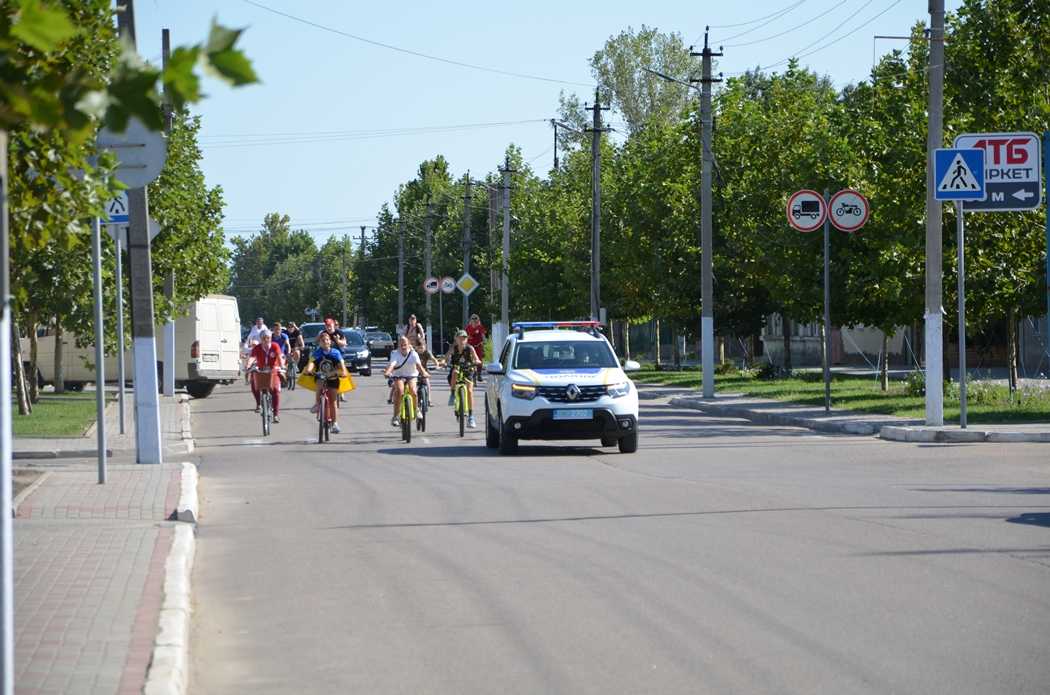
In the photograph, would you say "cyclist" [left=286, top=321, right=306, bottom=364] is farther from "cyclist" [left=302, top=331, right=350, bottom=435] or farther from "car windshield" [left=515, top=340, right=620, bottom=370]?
"car windshield" [left=515, top=340, right=620, bottom=370]

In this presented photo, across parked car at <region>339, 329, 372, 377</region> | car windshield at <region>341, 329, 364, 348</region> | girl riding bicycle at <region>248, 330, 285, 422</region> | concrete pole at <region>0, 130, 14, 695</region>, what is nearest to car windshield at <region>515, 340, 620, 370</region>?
girl riding bicycle at <region>248, 330, 285, 422</region>

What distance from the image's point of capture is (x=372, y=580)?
9445mm

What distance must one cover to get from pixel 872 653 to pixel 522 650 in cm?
162

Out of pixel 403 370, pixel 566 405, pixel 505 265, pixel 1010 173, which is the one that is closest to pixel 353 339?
pixel 505 265

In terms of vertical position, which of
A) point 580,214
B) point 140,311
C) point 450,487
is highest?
point 580,214

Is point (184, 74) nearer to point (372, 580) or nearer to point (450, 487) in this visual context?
point (372, 580)

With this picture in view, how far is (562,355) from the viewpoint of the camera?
2053 centimetres

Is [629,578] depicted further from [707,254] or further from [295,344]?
[295,344]

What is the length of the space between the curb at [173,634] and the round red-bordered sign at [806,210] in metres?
17.5

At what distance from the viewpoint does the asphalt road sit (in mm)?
6805

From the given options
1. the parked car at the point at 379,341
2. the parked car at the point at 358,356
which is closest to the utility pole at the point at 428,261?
the parked car at the point at 379,341

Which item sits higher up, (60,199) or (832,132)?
(832,132)

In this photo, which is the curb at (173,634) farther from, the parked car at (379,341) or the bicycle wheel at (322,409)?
the parked car at (379,341)

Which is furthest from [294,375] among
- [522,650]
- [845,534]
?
[522,650]
